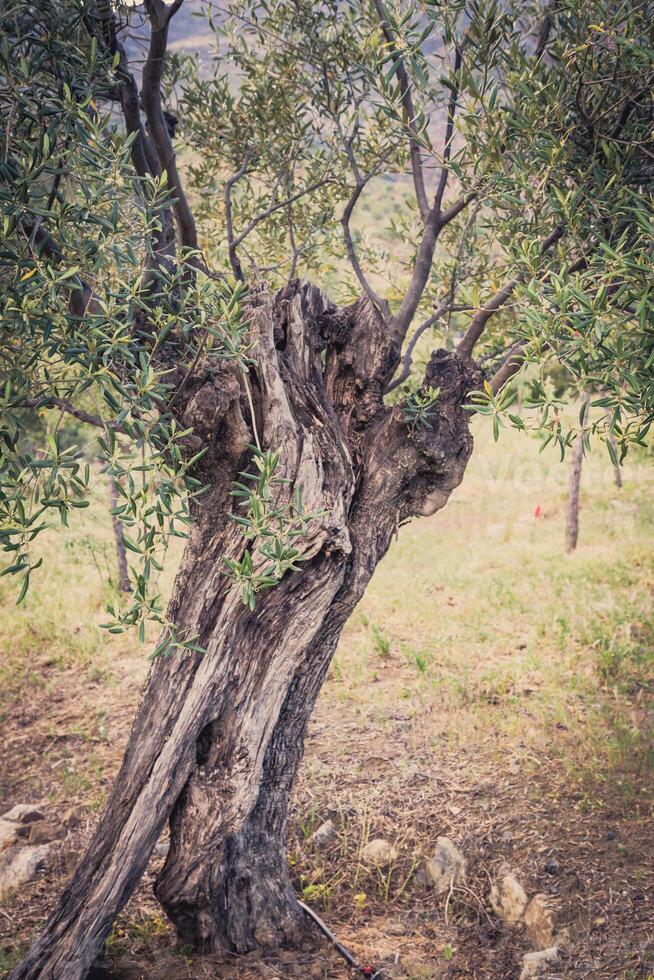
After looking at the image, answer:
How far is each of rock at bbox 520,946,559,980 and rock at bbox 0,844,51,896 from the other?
3800 mm

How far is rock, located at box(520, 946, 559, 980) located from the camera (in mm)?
4586

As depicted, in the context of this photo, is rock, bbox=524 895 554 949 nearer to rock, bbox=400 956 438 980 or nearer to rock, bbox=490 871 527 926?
rock, bbox=490 871 527 926

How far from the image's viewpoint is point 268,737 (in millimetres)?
4562

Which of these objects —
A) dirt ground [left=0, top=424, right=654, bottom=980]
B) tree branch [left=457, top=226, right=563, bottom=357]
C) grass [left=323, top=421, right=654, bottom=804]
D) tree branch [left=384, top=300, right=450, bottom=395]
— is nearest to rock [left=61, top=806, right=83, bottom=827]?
dirt ground [left=0, top=424, right=654, bottom=980]

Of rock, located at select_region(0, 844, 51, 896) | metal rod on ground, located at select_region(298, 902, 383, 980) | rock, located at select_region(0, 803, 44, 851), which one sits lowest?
rock, located at select_region(0, 844, 51, 896)

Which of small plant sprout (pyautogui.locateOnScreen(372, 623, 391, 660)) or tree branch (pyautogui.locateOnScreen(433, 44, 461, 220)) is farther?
small plant sprout (pyautogui.locateOnScreen(372, 623, 391, 660))

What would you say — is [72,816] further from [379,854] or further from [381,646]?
[381,646]

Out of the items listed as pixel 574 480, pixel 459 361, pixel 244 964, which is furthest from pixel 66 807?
pixel 574 480

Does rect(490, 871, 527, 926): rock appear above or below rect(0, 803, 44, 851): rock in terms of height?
above

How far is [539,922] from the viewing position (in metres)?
5.12

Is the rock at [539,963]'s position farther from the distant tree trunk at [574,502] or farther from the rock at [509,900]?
the distant tree trunk at [574,502]

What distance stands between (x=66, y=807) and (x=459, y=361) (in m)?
5.42

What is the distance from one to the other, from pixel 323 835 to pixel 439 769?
1412mm

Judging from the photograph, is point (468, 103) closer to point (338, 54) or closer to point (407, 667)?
point (338, 54)
